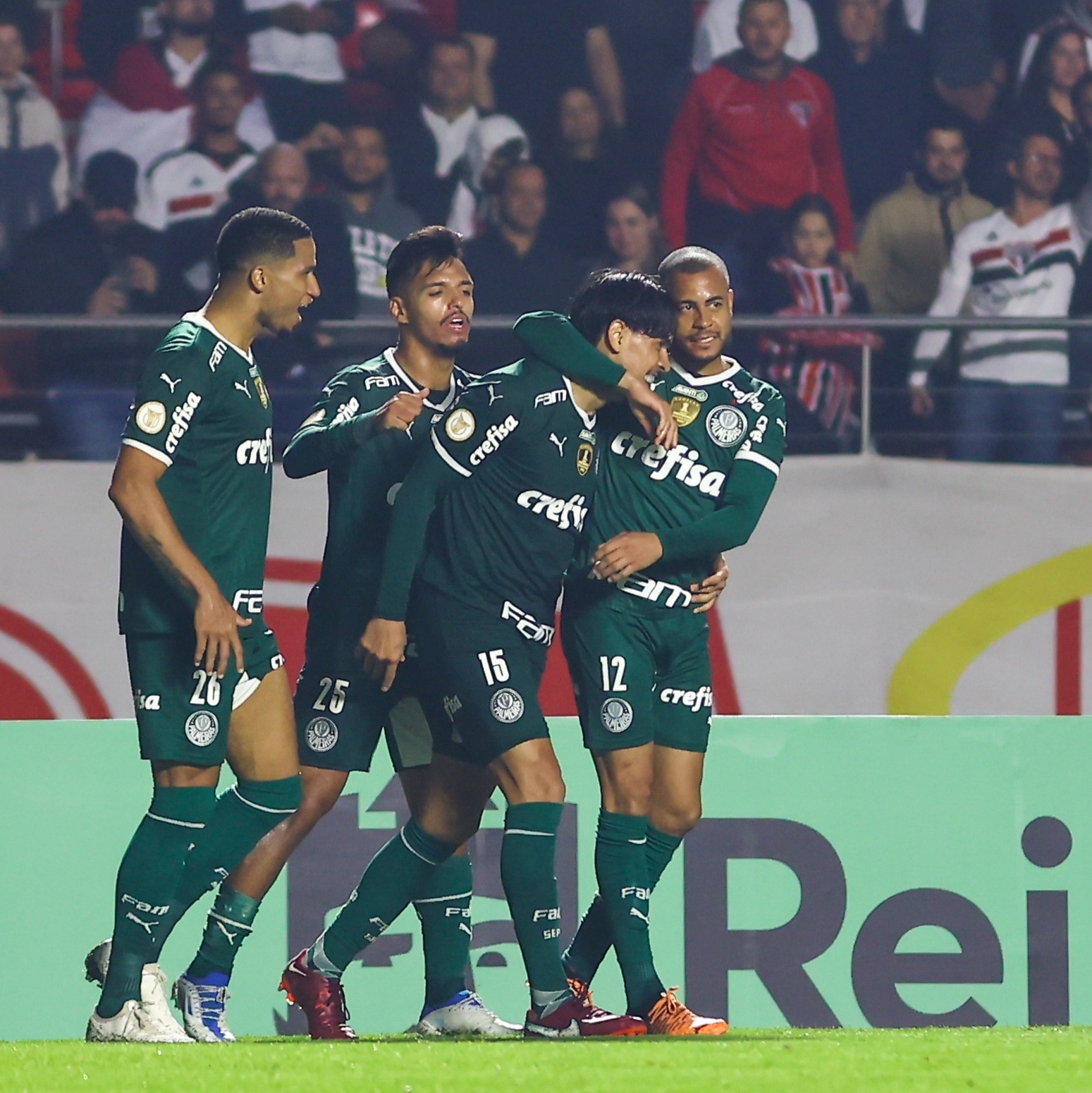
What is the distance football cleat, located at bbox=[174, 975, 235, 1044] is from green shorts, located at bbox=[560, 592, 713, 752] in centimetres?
102

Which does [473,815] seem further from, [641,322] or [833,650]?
[833,650]

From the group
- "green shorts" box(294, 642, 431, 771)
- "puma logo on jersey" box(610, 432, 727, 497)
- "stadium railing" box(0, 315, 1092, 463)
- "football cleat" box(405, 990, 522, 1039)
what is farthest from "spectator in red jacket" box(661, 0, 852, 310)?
"football cleat" box(405, 990, 522, 1039)

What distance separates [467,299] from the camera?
4.87m

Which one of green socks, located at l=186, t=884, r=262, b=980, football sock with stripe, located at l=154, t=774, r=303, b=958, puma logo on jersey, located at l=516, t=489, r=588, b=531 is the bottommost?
green socks, located at l=186, t=884, r=262, b=980

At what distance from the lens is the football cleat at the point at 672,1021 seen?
181 inches

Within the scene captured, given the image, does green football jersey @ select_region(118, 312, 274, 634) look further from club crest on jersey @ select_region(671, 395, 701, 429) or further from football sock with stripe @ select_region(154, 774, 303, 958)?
club crest on jersey @ select_region(671, 395, 701, 429)

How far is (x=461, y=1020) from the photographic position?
15.8 ft

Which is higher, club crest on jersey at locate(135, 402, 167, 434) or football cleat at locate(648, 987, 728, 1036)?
club crest on jersey at locate(135, 402, 167, 434)

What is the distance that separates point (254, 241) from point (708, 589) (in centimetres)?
137

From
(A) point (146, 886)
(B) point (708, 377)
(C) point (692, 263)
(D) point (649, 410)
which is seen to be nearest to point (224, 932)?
(A) point (146, 886)

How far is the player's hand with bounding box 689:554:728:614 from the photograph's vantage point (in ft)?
16.1

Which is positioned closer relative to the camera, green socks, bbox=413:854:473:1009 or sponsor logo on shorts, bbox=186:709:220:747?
sponsor logo on shorts, bbox=186:709:220:747

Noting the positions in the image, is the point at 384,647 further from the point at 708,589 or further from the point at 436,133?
the point at 436,133

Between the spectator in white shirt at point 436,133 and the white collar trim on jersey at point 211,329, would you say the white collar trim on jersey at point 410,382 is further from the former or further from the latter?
the spectator in white shirt at point 436,133
